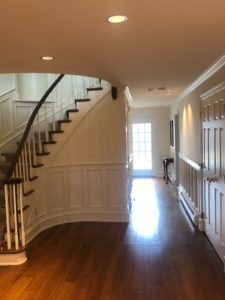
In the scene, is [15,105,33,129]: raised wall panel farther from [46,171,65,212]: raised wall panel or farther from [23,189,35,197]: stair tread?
[23,189,35,197]: stair tread

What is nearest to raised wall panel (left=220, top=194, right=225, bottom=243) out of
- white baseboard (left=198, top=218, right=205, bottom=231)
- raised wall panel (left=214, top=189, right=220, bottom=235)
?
raised wall panel (left=214, top=189, right=220, bottom=235)

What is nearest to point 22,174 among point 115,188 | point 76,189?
point 76,189

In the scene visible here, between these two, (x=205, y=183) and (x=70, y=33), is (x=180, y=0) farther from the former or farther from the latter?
(x=205, y=183)

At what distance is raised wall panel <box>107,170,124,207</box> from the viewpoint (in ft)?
16.2

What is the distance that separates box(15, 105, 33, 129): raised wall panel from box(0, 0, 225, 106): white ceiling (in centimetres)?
231

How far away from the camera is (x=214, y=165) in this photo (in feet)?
11.6

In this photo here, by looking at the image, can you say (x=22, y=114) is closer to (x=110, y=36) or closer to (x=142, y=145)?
(x=110, y=36)

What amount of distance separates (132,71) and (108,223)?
102 inches

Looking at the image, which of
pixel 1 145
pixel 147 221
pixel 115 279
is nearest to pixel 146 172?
pixel 147 221

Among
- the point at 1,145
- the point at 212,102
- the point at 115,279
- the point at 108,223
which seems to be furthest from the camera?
the point at 1,145

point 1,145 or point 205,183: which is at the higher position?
point 1,145

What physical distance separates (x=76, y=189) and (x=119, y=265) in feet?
6.55

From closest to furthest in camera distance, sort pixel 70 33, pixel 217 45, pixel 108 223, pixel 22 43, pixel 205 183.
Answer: pixel 70 33, pixel 22 43, pixel 217 45, pixel 205 183, pixel 108 223

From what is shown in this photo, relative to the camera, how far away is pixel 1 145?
5.27 meters
